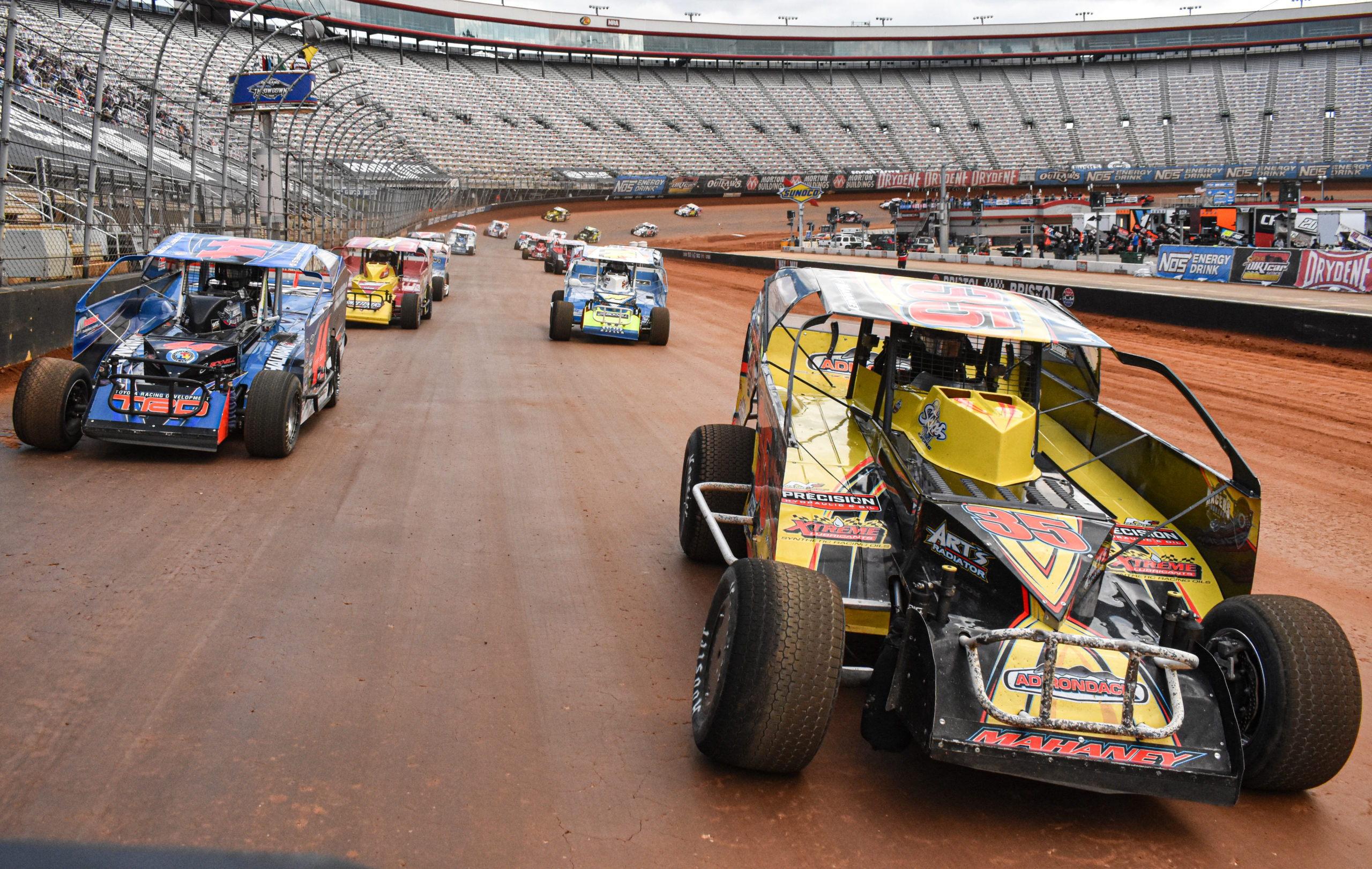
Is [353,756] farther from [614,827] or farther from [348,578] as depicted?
[348,578]

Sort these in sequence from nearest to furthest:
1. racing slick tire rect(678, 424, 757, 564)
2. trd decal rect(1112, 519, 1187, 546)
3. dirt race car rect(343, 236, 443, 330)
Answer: trd decal rect(1112, 519, 1187, 546) → racing slick tire rect(678, 424, 757, 564) → dirt race car rect(343, 236, 443, 330)

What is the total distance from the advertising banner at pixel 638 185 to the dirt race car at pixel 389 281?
51487mm

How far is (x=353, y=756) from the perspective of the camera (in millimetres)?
4023

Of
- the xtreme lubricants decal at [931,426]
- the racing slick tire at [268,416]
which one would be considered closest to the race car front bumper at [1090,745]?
the xtreme lubricants decal at [931,426]

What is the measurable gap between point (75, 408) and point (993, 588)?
25.8 feet

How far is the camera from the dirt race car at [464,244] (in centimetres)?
4647

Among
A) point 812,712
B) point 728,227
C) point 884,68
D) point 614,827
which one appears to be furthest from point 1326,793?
point 884,68

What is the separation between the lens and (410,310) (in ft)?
63.2

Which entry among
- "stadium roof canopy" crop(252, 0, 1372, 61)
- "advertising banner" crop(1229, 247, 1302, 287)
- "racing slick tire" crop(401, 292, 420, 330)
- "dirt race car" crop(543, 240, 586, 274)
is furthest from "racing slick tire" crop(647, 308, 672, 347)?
"stadium roof canopy" crop(252, 0, 1372, 61)

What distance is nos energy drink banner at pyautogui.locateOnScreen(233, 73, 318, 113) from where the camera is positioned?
25.8 meters

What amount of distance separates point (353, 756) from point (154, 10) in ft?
217

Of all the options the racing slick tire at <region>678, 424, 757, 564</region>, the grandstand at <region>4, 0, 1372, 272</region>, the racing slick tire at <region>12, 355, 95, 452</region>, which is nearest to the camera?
the racing slick tire at <region>678, 424, 757, 564</region>

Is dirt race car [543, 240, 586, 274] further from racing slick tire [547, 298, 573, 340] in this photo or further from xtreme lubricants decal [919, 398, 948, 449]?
xtreme lubricants decal [919, 398, 948, 449]

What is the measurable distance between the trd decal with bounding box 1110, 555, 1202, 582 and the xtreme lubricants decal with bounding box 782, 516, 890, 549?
113 cm
